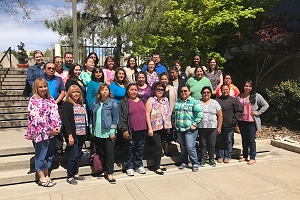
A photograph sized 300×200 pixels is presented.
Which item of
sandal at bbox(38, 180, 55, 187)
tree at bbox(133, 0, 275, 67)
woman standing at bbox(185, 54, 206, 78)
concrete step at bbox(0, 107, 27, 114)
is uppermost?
tree at bbox(133, 0, 275, 67)

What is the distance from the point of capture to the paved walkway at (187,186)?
12.6ft

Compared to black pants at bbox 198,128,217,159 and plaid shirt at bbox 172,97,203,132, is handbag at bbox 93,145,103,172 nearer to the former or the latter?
plaid shirt at bbox 172,97,203,132

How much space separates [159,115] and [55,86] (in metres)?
1.89

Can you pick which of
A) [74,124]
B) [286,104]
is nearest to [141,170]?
[74,124]

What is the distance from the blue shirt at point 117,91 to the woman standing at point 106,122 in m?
0.30

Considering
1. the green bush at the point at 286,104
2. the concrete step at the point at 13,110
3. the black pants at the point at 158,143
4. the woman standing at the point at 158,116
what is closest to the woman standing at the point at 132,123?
the woman standing at the point at 158,116

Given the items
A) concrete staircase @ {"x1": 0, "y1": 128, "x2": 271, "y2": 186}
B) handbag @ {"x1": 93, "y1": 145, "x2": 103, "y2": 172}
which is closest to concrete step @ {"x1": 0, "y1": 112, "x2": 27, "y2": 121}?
concrete staircase @ {"x1": 0, "y1": 128, "x2": 271, "y2": 186}

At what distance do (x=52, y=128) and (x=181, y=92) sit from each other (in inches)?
92.0

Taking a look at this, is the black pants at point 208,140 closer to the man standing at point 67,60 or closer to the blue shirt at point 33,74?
the man standing at point 67,60

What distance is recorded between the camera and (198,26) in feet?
26.8

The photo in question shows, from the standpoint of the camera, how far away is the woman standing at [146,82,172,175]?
4594mm

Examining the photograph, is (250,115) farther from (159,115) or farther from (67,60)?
(67,60)

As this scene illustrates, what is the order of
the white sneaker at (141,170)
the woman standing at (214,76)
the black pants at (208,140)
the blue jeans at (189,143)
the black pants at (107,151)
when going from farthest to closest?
the woman standing at (214,76) < the black pants at (208,140) < the blue jeans at (189,143) < the white sneaker at (141,170) < the black pants at (107,151)

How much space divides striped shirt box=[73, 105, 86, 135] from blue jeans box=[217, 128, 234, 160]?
2813 millimetres
